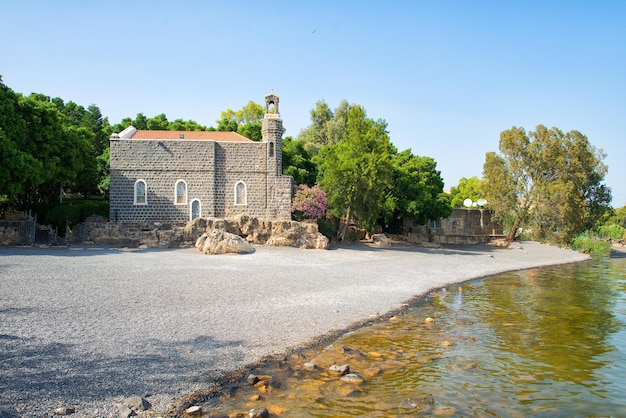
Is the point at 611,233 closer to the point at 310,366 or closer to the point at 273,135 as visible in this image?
the point at 273,135

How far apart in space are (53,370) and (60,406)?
136 centimetres

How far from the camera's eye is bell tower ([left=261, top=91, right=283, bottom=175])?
3034 cm

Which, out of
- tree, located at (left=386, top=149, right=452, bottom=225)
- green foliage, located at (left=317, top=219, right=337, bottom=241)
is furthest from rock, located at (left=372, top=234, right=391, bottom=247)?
green foliage, located at (left=317, top=219, right=337, bottom=241)

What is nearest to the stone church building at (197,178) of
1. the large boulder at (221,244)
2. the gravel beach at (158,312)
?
the large boulder at (221,244)

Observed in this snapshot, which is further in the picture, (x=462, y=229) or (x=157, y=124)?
(x=462, y=229)

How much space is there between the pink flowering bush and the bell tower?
2199mm

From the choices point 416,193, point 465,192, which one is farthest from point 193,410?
point 465,192

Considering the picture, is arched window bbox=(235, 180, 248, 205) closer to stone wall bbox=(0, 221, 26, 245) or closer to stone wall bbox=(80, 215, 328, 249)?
stone wall bbox=(80, 215, 328, 249)

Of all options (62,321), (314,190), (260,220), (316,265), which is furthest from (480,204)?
(62,321)

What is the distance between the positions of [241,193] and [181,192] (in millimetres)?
3873

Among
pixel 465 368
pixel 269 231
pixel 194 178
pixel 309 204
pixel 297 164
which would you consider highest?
pixel 297 164

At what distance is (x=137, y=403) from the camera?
657 centimetres

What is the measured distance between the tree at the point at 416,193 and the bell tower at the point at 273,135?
8987 millimetres

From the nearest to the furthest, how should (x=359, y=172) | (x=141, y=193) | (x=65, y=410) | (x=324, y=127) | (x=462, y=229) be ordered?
(x=65, y=410) < (x=141, y=193) < (x=359, y=172) < (x=462, y=229) < (x=324, y=127)
